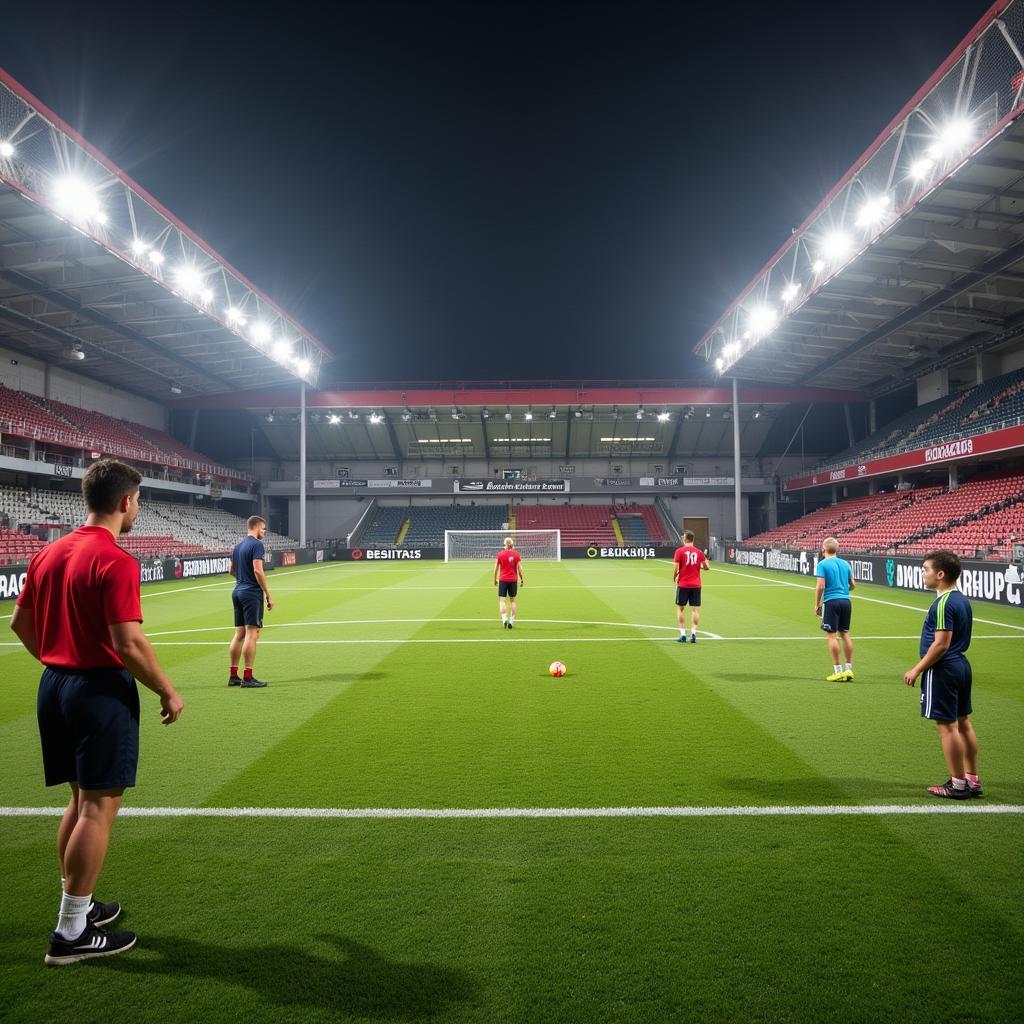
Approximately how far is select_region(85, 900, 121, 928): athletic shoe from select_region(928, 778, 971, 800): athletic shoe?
220 inches

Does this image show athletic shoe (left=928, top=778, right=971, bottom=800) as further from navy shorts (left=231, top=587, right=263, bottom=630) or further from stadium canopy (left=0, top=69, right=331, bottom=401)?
stadium canopy (left=0, top=69, right=331, bottom=401)

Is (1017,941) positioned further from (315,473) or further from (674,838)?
(315,473)

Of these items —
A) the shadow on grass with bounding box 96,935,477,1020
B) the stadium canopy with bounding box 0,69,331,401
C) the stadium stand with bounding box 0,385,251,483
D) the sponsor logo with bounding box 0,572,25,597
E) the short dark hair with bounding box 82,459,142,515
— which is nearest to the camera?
the shadow on grass with bounding box 96,935,477,1020

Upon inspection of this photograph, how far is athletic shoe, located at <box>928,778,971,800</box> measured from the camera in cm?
492

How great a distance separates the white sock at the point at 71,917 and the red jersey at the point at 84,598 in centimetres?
111

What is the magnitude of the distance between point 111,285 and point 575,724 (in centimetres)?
3136

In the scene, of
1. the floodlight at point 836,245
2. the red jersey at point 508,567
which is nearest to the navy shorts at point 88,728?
the red jersey at point 508,567

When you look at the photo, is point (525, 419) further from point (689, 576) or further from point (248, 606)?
point (248, 606)

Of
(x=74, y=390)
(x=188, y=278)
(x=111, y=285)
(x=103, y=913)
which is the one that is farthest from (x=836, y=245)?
(x=74, y=390)

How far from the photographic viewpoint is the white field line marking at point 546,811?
463 cm

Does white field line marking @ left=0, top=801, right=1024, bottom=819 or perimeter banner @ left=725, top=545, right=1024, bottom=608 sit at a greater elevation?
perimeter banner @ left=725, top=545, right=1024, bottom=608

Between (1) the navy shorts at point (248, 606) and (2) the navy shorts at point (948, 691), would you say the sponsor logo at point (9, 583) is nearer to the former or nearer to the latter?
(1) the navy shorts at point (248, 606)

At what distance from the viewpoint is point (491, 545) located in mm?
48094

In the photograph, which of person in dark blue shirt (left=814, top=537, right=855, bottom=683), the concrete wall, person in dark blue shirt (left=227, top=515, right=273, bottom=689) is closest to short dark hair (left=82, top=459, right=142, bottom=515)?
person in dark blue shirt (left=227, top=515, right=273, bottom=689)
